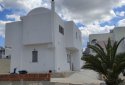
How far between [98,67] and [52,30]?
11490 millimetres

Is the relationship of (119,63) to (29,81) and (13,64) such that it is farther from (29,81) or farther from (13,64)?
(13,64)

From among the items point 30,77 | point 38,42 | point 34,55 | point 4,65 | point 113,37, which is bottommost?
point 30,77

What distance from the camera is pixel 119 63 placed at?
669 inches

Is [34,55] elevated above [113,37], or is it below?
below

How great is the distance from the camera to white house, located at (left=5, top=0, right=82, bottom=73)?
2806cm

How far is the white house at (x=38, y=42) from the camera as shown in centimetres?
2806

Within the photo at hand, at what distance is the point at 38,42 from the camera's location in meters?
28.5

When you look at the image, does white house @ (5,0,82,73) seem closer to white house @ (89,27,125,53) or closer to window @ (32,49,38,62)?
window @ (32,49,38,62)

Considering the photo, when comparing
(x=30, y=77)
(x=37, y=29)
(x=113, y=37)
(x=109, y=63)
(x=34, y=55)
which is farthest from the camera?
(x=113, y=37)

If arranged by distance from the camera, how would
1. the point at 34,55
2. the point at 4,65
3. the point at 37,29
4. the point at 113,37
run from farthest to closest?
the point at 113,37
the point at 4,65
the point at 34,55
the point at 37,29

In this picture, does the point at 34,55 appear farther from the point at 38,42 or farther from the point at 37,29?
the point at 37,29

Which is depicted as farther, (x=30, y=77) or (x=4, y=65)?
(x=4, y=65)

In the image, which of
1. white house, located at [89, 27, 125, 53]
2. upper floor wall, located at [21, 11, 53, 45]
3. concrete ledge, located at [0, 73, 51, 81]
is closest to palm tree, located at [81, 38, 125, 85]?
concrete ledge, located at [0, 73, 51, 81]

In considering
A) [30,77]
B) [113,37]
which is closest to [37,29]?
[30,77]
